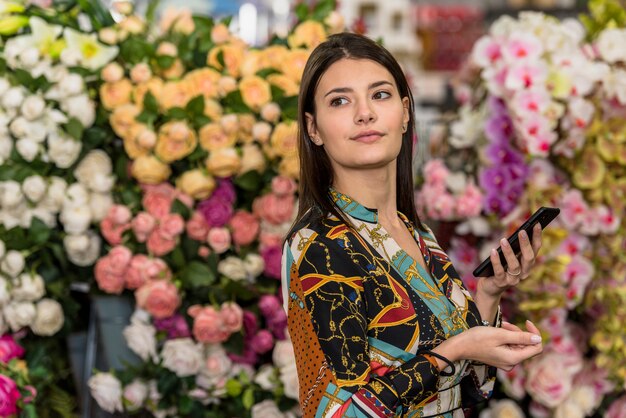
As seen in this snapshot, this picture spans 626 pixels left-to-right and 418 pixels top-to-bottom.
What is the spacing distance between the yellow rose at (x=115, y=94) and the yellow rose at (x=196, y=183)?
214 millimetres

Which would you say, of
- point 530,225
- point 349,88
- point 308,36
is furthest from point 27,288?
point 530,225

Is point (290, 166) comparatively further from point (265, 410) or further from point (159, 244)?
point (265, 410)

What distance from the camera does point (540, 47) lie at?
2.16m

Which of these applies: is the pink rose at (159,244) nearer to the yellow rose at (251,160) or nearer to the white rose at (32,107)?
the yellow rose at (251,160)

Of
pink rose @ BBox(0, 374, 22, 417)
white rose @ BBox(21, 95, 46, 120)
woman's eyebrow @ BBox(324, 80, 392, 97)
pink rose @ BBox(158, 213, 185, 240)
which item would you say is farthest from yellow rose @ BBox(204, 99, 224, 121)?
woman's eyebrow @ BBox(324, 80, 392, 97)

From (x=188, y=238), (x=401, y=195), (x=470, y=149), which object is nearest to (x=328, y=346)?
(x=401, y=195)

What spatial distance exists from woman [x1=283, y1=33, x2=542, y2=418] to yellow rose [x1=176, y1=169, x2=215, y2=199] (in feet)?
2.19

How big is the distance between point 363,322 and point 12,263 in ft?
3.32

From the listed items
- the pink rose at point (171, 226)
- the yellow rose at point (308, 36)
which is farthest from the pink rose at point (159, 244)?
the yellow rose at point (308, 36)

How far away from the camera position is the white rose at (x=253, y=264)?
203 centimetres

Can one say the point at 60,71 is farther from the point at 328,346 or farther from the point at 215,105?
the point at 328,346

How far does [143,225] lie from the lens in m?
1.98

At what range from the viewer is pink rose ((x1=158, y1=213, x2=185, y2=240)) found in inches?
78.1

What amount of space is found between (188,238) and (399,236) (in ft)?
2.55
